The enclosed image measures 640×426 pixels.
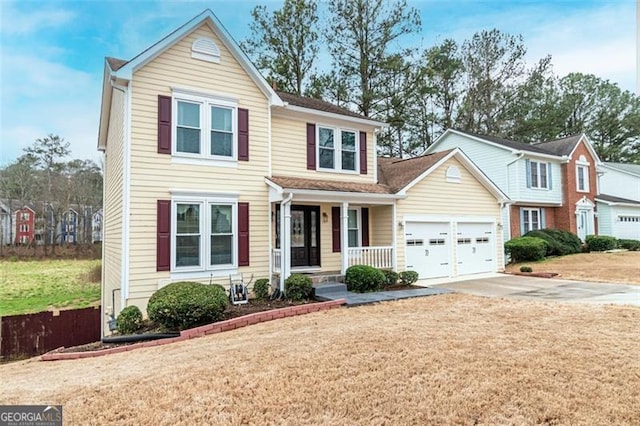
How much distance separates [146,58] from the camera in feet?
30.7

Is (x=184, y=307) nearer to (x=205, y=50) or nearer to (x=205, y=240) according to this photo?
(x=205, y=240)

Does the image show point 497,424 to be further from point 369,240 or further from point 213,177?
point 369,240

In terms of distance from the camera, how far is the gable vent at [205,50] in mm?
10188

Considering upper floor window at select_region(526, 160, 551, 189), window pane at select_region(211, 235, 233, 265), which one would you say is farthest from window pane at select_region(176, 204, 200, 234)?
upper floor window at select_region(526, 160, 551, 189)

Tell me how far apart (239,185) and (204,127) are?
180 centimetres

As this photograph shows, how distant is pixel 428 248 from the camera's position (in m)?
13.5

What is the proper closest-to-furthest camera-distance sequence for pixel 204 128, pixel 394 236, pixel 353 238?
1. pixel 204 128
2. pixel 394 236
3. pixel 353 238

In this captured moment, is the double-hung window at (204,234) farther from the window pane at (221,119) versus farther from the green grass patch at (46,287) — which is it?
the green grass patch at (46,287)

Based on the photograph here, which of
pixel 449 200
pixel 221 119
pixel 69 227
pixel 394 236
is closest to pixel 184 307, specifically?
pixel 221 119

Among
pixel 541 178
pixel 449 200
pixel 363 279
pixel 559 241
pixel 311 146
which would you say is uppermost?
pixel 541 178

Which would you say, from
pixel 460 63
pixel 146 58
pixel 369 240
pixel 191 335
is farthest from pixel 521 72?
pixel 191 335

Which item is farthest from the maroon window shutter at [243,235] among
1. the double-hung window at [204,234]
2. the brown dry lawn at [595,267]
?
the brown dry lawn at [595,267]

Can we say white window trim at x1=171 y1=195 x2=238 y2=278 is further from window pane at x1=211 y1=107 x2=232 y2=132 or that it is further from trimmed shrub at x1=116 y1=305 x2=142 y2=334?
window pane at x1=211 y1=107 x2=232 y2=132

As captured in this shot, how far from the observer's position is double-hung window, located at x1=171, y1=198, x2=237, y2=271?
962cm
